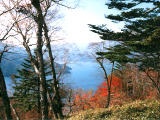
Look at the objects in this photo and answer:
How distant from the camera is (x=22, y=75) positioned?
54.3 feet

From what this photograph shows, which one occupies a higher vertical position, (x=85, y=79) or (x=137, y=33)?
(x=137, y=33)

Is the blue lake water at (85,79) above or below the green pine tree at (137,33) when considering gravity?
below

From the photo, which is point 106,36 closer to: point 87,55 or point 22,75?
point 87,55

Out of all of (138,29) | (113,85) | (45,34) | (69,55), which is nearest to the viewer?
(138,29)

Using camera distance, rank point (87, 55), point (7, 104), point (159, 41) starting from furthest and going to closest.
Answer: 1. point (87, 55)
2. point (7, 104)
3. point (159, 41)

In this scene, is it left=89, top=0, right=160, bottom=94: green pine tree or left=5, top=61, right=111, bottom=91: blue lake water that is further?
left=5, top=61, right=111, bottom=91: blue lake water

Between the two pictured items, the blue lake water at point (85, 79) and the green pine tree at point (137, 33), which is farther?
the blue lake water at point (85, 79)

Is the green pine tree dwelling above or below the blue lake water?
above

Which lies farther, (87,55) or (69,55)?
(87,55)

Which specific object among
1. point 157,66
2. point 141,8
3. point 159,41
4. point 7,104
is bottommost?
point 7,104

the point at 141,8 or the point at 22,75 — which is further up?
the point at 141,8

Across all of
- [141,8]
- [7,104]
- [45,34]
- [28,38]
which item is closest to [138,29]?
[141,8]

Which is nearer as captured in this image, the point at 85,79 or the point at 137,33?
the point at 137,33

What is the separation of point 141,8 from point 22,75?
15.6 meters
